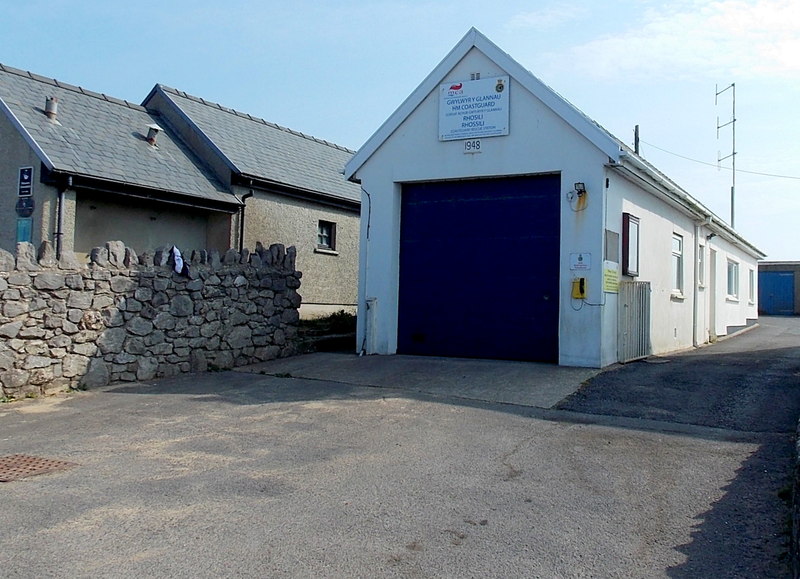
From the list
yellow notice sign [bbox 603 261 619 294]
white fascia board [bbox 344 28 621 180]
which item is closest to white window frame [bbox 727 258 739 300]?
yellow notice sign [bbox 603 261 619 294]

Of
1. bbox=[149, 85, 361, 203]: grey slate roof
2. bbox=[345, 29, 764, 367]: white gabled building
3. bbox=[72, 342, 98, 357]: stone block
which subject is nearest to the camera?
bbox=[72, 342, 98, 357]: stone block

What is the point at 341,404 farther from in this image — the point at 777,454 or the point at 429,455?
the point at 777,454

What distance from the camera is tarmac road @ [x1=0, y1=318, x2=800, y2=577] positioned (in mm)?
4609

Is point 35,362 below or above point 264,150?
below

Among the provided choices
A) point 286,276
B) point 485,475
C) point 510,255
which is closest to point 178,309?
point 286,276

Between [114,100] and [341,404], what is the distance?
12793 millimetres

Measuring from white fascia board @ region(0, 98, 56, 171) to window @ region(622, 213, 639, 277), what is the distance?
35.0ft

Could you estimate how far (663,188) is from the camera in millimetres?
15031

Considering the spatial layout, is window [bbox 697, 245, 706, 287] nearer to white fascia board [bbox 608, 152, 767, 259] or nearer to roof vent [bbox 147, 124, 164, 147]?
white fascia board [bbox 608, 152, 767, 259]

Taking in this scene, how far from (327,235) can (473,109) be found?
7942 millimetres

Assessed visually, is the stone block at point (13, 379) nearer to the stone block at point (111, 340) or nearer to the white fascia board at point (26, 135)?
the stone block at point (111, 340)

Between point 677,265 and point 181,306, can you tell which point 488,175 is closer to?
point 181,306

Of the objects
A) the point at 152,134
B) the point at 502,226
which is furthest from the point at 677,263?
the point at 152,134

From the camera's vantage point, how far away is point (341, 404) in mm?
9688
